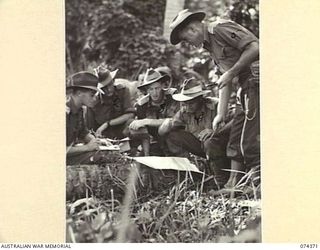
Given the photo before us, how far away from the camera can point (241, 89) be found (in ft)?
9.68

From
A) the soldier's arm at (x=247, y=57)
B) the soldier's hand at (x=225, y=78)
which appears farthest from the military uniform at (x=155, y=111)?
the soldier's arm at (x=247, y=57)

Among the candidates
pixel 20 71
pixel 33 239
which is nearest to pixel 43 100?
pixel 20 71

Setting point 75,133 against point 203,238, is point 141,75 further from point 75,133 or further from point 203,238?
point 203,238

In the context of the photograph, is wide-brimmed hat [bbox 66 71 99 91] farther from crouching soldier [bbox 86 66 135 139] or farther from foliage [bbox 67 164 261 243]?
foliage [bbox 67 164 261 243]

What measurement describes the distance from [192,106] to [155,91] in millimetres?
259

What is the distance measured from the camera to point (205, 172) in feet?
9.72

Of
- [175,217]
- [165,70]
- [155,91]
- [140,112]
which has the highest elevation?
[165,70]

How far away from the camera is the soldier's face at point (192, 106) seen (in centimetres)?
298

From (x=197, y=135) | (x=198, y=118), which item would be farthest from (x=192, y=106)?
(x=197, y=135)

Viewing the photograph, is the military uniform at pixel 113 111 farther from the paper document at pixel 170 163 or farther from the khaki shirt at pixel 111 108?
the paper document at pixel 170 163

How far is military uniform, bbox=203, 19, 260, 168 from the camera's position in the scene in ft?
9.64

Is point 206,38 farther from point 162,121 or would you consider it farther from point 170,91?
point 162,121

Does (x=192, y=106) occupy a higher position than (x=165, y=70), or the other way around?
(x=165, y=70)
